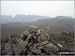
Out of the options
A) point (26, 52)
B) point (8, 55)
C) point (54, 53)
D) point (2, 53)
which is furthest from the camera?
point (2, 53)

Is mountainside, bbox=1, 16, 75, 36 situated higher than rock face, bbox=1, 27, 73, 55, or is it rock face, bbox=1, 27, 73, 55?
rock face, bbox=1, 27, 73, 55

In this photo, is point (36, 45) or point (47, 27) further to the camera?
point (47, 27)

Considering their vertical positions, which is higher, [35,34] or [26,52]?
[35,34]

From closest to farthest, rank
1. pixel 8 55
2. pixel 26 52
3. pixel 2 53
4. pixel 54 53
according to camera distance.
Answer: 1. pixel 54 53
2. pixel 26 52
3. pixel 8 55
4. pixel 2 53

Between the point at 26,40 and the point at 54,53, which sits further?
the point at 26,40

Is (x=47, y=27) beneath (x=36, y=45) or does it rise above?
beneath

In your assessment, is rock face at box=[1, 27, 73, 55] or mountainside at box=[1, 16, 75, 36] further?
mountainside at box=[1, 16, 75, 36]

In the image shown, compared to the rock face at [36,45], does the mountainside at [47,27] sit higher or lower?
lower

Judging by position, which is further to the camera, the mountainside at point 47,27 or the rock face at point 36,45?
the mountainside at point 47,27

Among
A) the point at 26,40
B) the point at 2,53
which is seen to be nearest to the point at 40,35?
the point at 26,40

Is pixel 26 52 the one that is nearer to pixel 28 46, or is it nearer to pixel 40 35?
pixel 28 46

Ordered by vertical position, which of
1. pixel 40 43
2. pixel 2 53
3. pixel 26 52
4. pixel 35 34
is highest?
pixel 35 34
